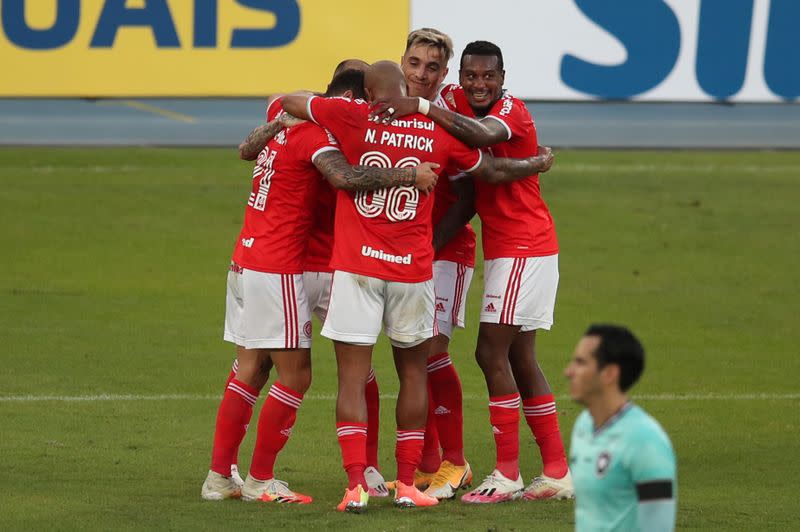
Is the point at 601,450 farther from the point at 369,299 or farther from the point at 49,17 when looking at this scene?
the point at 49,17

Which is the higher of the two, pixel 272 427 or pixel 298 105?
pixel 298 105

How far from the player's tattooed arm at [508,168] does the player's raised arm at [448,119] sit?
12 centimetres

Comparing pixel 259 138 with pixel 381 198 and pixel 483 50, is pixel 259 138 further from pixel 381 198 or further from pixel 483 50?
pixel 483 50

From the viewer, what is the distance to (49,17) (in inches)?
706

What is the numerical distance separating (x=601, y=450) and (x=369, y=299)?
275cm

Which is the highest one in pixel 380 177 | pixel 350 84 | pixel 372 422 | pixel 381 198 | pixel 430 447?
pixel 350 84

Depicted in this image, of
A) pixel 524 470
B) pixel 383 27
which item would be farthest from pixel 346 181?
pixel 383 27

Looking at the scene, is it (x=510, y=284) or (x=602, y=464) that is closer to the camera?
(x=602, y=464)

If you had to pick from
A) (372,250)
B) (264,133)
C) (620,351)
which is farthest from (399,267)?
(620,351)

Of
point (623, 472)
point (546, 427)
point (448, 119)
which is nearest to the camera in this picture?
point (623, 472)

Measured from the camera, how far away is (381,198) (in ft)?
22.4

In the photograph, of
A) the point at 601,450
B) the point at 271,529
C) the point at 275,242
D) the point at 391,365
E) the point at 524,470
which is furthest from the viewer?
the point at 391,365

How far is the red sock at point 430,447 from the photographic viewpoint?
7766mm

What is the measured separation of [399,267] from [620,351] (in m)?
2.72
